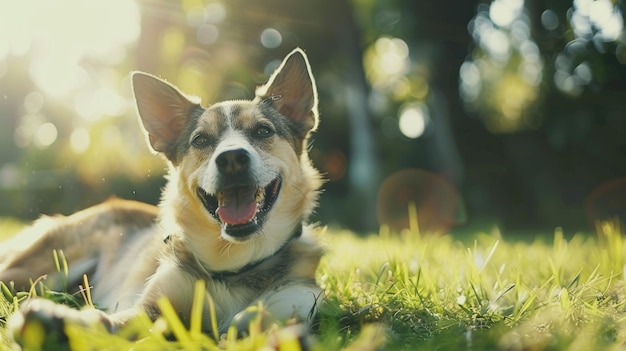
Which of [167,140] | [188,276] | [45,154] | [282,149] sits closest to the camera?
[188,276]

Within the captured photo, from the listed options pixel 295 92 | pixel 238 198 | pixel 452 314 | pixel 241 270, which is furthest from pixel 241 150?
pixel 452 314

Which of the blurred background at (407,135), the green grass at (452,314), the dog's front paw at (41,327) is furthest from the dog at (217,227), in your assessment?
the blurred background at (407,135)

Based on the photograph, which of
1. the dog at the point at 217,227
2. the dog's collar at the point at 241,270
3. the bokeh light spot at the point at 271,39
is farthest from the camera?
the bokeh light spot at the point at 271,39

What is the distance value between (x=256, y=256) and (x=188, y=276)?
445 mm

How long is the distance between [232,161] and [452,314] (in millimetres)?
1562

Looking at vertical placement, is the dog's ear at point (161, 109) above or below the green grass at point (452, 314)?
above

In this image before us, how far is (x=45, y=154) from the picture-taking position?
3153 cm

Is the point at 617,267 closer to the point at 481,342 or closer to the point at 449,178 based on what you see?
the point at 481,342

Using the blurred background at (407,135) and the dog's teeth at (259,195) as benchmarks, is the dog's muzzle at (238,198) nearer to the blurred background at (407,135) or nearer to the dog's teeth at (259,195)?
the dog's teeth at (259,195)

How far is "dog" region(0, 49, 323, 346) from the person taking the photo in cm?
391

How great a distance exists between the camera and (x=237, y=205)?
410 cm

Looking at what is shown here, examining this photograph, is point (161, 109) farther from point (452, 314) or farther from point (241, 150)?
point (452, 314)

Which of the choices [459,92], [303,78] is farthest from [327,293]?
[459,92]

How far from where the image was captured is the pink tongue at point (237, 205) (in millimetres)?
4012
